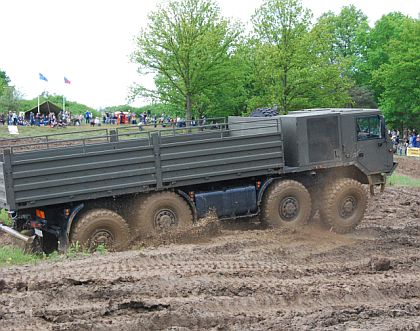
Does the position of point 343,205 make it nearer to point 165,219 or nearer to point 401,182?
point 165,219

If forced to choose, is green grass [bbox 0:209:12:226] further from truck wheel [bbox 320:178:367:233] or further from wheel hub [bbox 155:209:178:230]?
truck wheel [bbox 320:178:367:233]

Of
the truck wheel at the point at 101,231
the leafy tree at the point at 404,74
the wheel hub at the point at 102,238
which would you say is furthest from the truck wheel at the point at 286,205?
the leafy tree at the point at 404,74

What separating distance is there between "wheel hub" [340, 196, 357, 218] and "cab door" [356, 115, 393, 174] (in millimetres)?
779

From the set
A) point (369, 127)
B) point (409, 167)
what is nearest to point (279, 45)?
point (409, 167)

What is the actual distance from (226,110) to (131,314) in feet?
106

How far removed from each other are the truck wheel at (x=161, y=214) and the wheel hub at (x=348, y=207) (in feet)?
11.9

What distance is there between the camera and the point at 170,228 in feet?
43.9

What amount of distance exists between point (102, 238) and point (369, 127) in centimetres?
651

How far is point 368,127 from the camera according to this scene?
15273 millimetres

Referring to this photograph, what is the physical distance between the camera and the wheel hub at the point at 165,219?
43.7 feet

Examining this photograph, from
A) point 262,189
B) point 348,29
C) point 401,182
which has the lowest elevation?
point 401,182

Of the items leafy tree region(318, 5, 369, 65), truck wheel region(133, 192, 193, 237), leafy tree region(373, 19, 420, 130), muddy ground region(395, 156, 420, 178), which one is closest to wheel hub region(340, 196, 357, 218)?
truck wheel region(133, 192, 193, 237)

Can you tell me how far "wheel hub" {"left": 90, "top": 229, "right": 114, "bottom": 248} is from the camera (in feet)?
41.7

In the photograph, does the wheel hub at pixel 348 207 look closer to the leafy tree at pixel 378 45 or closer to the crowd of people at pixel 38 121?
the crowd of people at pixel 38 121
